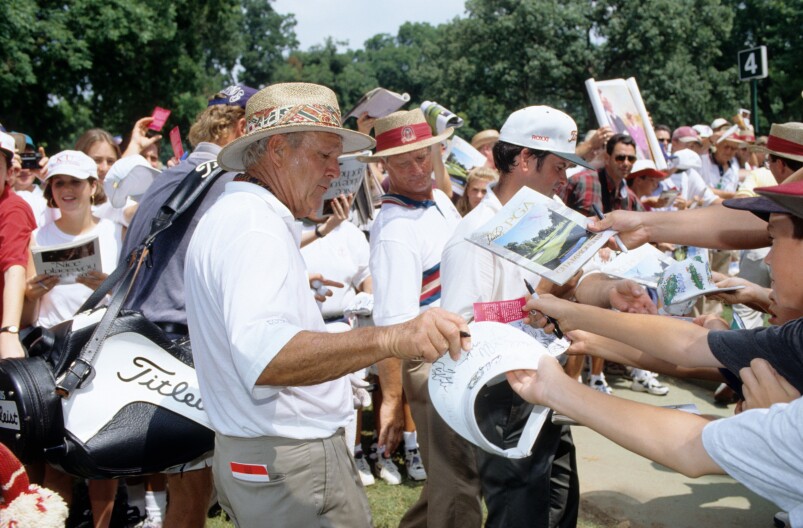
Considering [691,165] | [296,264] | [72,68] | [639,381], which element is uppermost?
[72,68]

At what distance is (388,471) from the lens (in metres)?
5.05

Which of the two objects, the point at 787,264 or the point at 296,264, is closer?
the point at 787,264

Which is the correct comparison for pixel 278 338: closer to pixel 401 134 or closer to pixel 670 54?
pixel 401 134

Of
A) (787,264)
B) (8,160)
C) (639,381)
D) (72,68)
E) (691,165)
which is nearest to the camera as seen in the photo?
(787,264)

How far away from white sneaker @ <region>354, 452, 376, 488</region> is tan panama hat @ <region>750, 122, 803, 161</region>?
3.28 metres

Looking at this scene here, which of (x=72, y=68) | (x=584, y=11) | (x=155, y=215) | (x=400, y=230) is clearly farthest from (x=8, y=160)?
(x=584, y=11)

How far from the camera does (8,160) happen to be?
354 cm

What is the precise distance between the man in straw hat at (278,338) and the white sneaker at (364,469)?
8.71ft

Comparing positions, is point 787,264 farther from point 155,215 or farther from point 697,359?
point 155,215

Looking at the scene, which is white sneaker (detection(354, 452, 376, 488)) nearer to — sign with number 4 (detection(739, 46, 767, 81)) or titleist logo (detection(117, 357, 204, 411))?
titleist logo (detection(117, 357, 204, 411))

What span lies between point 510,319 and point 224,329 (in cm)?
113

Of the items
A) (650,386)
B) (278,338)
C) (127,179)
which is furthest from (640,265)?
(650,386)

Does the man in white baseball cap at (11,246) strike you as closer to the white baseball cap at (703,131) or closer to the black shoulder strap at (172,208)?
the black shoulder strap at (172,208)

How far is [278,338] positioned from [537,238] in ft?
3.31
